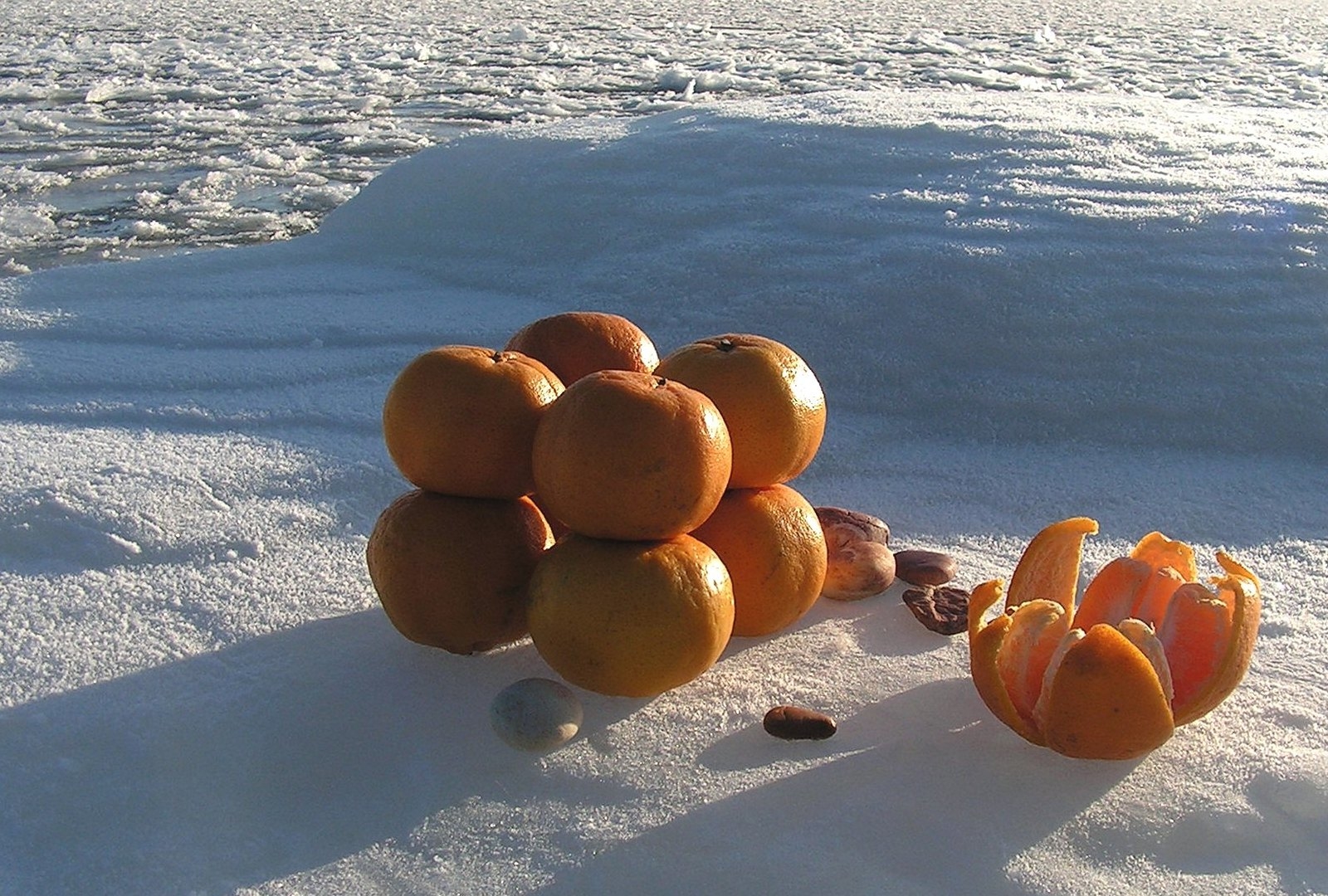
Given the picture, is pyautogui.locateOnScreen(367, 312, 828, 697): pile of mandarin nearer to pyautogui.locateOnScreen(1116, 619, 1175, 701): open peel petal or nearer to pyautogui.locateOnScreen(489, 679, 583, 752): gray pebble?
pyautogui.locateOnScreen(489, 679, 583, 752): gray pebble

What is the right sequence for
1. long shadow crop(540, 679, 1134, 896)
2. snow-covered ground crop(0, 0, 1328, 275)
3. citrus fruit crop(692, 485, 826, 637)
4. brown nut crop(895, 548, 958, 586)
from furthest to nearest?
snow-covered ground crop(0, 0, 1328, 275) < brown nut crop(895, 548, 958, 586) < citrus fruit crop(692, 485, 826, 637) < long shadow crop(540, 679, 1134, 896)

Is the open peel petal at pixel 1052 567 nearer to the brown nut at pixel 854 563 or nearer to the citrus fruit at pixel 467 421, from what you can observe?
the brown nut at pixel 854 563

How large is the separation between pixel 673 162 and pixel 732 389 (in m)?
2.22

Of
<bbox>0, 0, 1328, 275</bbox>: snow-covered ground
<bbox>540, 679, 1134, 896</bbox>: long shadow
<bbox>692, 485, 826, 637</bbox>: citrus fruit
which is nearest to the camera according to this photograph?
<bbox>540, 679, 1134, 896</bbox>: long shadow

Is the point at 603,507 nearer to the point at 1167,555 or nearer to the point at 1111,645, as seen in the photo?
the point at 1111,645

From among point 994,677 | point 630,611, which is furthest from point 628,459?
point 994,677

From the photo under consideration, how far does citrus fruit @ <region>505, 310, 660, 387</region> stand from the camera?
5.59ft

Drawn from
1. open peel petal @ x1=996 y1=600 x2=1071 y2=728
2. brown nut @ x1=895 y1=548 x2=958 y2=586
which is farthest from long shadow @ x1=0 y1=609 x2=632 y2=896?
brown nut @ x1=895 y1=548 x2=958 y2=586

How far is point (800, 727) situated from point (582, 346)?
617mm

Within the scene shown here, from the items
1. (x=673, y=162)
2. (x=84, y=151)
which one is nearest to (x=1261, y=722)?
(x=673, y=162)

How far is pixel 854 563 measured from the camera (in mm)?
1798

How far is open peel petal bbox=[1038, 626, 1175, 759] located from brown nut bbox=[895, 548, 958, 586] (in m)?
0.49

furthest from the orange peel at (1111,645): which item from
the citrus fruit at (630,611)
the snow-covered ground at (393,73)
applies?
the snow-covered ground at (393,73)

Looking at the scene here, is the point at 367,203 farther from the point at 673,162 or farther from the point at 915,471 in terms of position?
the point at 915,471
